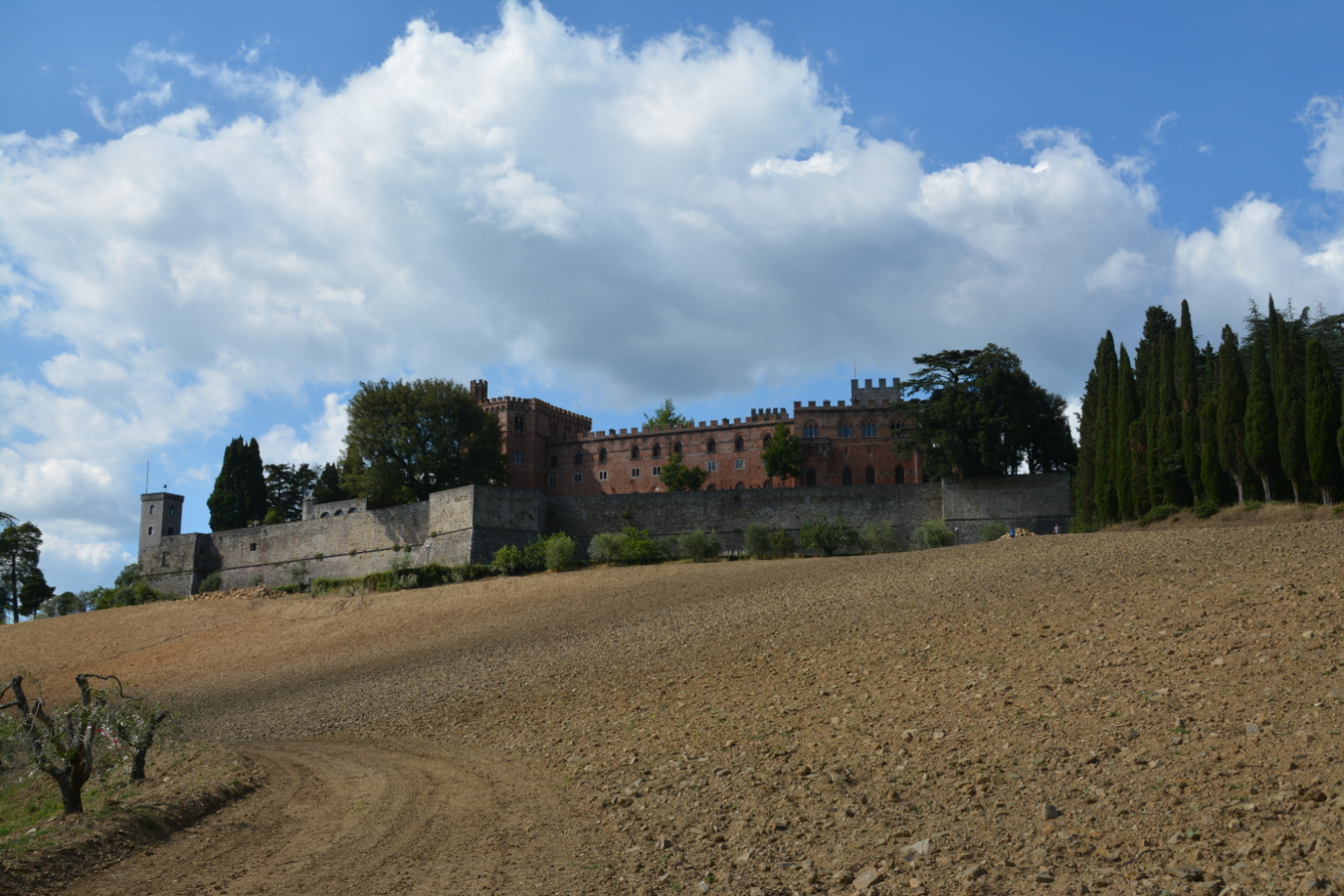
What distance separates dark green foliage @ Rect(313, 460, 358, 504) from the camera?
72812 mm

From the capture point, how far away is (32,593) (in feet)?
213

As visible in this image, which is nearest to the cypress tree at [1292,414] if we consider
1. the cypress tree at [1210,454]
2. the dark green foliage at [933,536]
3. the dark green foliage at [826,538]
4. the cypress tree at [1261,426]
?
A: the cypress tree at [1261,426]

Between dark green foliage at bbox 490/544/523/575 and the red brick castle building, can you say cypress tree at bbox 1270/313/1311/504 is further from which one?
the red brick castle building

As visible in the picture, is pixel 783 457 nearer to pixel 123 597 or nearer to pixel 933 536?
pixel 933 536

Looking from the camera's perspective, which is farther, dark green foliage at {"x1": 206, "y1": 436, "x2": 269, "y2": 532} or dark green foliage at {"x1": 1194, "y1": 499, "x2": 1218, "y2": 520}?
dark green foliage at {"x1": 206, "y1": 436, "x2": 269, "y2": 532}

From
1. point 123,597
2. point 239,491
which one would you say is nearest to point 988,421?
point 123,597

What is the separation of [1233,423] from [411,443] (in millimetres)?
43881

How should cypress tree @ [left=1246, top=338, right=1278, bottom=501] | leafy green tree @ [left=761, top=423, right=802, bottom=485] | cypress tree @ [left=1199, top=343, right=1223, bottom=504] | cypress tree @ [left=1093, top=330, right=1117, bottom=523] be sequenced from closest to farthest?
1. cypress tree @ [left=1246, top=338, right=1278, bottom=501]
2. cypress tree @ [left=1199, top=343, right=1223, bottom=504]
3. cypress tree @ [left=1093, top=330, right=1117, bottom=523]
4. leafy green tree @ [left=761, top=423, right=802, bottom=485]

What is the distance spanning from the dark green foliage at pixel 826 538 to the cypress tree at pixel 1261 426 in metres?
15.9

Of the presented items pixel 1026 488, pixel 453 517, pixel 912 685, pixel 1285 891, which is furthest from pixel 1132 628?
pixel 453 517

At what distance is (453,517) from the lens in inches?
1941

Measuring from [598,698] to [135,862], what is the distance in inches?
368

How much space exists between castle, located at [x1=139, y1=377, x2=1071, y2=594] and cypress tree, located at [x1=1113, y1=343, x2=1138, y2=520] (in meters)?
8.50

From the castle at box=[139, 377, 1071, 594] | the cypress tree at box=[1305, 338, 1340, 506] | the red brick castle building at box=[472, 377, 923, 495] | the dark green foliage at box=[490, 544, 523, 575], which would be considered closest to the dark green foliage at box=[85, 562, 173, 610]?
the castle at box=[139, 377, 1071, 594]
